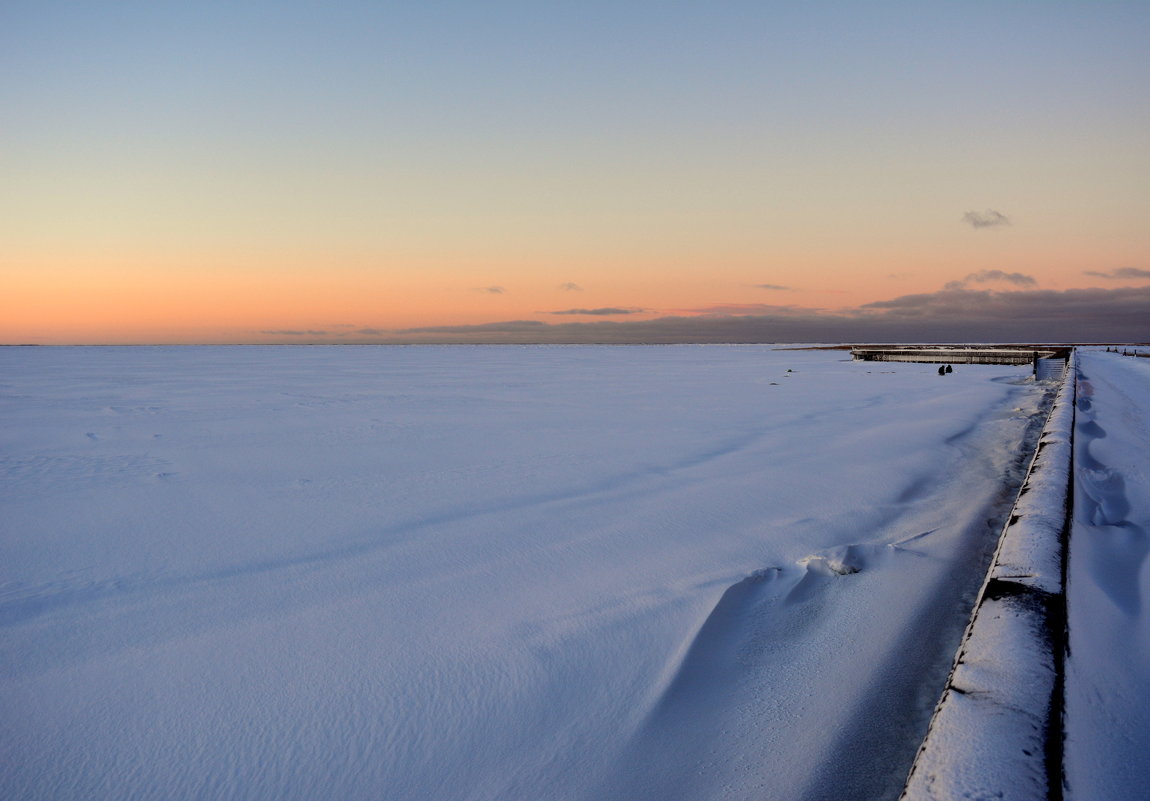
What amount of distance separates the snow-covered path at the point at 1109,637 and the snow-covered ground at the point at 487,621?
1.8 inches

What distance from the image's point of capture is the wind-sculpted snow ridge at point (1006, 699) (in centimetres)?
116

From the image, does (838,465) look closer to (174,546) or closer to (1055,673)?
(1055,673)

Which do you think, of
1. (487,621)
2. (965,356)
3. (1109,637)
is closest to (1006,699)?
(1109,637)

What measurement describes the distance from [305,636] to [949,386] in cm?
1674

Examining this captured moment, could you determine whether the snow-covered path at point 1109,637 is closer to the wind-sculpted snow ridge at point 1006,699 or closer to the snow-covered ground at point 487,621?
the snow-covered ground at point 487,621

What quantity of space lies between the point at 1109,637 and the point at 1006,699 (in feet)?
3.92

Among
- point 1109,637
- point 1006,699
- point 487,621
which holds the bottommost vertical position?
point 487,621

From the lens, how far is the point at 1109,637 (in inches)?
85.4

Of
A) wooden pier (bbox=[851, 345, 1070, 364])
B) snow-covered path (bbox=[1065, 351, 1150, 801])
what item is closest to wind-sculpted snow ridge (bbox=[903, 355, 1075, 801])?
snow-covered path (bbox=[1065, 351, 1150, 801])

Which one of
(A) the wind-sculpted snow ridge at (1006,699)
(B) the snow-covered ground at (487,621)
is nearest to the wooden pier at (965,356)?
(B) the snow-covered ground at (487,621)

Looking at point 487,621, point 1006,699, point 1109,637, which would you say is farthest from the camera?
point 487,621

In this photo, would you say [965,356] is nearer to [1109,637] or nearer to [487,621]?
[1109,637]

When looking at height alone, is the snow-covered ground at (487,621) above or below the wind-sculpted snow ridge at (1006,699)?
below

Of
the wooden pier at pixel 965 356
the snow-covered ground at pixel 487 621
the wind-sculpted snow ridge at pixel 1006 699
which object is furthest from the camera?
the wooden pier at pixel 965 356
